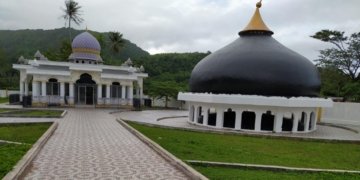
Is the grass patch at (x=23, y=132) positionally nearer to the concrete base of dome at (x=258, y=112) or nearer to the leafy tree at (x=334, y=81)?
the concrete base of dome at (x=258, y=112)

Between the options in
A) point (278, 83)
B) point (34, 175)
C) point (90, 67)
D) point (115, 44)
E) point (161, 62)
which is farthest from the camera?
point (161, 62)

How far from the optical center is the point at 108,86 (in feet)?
114

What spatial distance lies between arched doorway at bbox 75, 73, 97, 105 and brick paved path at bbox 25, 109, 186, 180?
864 inches

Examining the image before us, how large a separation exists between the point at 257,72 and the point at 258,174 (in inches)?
515

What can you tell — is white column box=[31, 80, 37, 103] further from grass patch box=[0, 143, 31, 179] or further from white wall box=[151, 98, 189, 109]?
grass patch box=[0, 143, 31, 179]

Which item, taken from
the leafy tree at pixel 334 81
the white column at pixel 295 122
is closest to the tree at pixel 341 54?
the leafy tree at pixel 334 81

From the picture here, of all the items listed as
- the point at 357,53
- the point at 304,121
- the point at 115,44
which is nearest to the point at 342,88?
the point at 357,53

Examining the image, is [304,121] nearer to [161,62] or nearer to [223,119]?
[223,119]

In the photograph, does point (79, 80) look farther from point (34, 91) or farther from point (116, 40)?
point (116, 40)

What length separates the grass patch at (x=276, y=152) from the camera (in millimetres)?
11094

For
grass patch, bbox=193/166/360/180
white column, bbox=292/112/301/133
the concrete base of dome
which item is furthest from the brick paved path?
white column, bbox=292/112/301/133

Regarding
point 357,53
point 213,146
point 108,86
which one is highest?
point 357,53

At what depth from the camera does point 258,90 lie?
2100 centimetres

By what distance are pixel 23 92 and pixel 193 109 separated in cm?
2110
